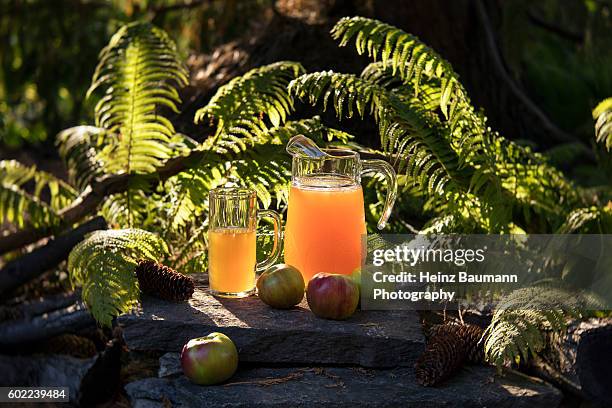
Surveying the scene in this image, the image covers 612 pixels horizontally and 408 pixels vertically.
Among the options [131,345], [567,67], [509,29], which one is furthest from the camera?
[567,67]

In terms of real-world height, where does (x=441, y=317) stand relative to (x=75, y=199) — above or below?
below

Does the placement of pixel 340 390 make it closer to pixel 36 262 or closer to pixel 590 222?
pixel 590 222

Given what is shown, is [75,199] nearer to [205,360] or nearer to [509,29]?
[205,360]

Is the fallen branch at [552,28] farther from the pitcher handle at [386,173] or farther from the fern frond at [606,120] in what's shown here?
the pitcher handle at [386,173]

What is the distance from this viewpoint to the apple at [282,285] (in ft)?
8.77

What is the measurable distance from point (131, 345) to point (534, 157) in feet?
6.54

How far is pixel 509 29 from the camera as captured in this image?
Result: 21.2ft

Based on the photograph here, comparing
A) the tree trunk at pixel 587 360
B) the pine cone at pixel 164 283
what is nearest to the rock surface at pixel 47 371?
the pine cone at pixel 164 283

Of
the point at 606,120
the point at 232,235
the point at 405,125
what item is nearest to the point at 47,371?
the point at 232,235

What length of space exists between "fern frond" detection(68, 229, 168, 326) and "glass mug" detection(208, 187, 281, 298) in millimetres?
279

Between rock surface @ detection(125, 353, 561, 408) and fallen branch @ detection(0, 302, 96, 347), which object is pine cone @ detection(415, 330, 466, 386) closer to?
rock surface @ detection(125, 353, 561, 408)

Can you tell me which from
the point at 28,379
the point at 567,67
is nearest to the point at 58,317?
the point at 28,379

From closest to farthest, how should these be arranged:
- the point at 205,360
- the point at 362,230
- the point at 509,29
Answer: the point at 205,360, the point at 362,230, the point at 509,29

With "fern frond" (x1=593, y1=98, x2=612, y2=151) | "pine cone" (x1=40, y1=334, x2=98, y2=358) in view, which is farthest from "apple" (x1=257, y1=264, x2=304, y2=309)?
"fern frond" (x1=593, y1=98, x2=612, y2=151)
